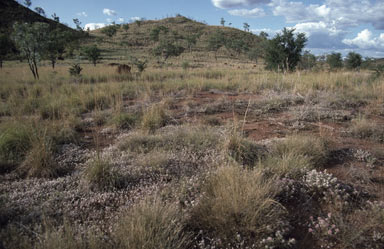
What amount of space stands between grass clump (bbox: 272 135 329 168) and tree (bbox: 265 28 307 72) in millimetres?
14577

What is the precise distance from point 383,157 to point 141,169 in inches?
155

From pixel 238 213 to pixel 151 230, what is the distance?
33.6 inches

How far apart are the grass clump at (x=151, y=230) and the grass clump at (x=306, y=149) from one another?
2146mm

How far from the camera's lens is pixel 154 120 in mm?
5047

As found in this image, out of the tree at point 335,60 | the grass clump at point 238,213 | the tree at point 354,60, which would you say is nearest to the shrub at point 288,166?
the grass clump at point 238,213

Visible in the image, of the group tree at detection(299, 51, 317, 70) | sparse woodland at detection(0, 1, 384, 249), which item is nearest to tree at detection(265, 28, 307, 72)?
tree at detection(299, 51, 317, 70)

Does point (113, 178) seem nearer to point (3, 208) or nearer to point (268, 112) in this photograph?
point (3, 208)

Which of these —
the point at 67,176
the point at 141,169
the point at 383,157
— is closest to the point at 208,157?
the point at 141,169

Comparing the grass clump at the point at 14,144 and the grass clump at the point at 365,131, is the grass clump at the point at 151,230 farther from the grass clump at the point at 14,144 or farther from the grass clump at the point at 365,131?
the grass clump at the point at 365,131

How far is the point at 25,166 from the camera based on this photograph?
129 inches

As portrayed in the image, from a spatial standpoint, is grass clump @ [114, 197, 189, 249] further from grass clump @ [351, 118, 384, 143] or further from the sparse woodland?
grass clump @ [351, 118, 384, 143]

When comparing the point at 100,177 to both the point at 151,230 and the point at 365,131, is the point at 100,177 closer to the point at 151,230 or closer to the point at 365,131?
the point at 151,230

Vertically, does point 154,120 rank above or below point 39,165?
above

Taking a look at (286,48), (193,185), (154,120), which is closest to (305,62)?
(286,48)
